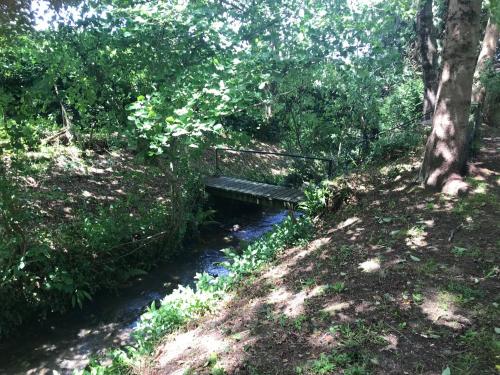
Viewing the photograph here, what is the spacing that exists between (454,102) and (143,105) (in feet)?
17.0

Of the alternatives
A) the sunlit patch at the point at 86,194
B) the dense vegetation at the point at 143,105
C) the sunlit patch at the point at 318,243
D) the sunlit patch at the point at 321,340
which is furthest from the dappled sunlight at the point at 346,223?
the sunlit patch at the point at 86,194

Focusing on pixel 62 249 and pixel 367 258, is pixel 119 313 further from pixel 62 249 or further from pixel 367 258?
pixel 367 258

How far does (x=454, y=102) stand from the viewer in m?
6.20

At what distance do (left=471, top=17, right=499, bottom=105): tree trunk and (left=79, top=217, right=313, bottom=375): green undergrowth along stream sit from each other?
8134mm

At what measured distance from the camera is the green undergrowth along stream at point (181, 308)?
4.46 metres

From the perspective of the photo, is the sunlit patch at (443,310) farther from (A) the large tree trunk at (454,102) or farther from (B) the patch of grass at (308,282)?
(A) the large tree trunk at (454,102)

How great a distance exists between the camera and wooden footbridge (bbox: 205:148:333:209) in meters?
9.38

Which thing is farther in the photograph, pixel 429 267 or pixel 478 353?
pixel 429 267

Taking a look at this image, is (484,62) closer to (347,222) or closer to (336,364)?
(347,222)

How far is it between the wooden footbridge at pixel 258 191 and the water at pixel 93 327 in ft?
6.21

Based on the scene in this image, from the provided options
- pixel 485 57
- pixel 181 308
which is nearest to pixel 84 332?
pixel 181 308

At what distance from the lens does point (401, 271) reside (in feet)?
14.9

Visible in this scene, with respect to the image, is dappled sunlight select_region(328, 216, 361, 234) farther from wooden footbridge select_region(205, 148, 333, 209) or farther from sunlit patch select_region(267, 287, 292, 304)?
wooden footbridge select_region(205, 148, 333, 209)

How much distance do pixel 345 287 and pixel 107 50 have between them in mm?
5892
